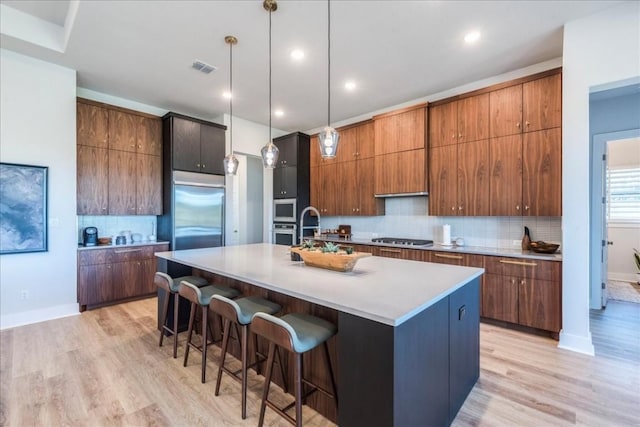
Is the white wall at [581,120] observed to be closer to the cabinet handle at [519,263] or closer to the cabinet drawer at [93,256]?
the cabinet handle at [519,263]

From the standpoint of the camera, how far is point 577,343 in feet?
9.12

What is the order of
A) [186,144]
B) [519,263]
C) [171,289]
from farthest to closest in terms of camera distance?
[186,144]
[519,263]
[171,289]

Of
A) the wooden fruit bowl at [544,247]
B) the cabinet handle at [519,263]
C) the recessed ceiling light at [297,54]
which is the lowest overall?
the cabinet handle at [519,263]

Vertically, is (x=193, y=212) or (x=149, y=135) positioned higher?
(x=149, y=135)

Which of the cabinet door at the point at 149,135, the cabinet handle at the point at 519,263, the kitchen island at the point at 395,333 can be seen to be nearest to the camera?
the kitchen island at the point at 395,333

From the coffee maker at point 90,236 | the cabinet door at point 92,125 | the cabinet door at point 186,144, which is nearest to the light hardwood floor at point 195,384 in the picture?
the coffee maker at point 90,236

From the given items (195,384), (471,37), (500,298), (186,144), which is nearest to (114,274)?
(186,144)

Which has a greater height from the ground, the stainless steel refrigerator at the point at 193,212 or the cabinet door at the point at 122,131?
the cabinet door at the point at 122,131

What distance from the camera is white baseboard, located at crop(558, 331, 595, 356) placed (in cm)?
273

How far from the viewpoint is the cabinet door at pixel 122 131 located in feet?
13.9

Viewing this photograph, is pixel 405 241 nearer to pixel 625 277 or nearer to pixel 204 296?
pixel 204 296

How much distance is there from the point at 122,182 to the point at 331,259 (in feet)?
12.4

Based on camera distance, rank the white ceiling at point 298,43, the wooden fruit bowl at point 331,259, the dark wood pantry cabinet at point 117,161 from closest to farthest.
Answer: the wooden fruit bowl at point 331,259 → the white ceiling at point 298,43 → the dark wood pantry cabinet at point 117,161

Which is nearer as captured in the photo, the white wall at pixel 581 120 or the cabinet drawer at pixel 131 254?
the white wall at pixel 581 120
